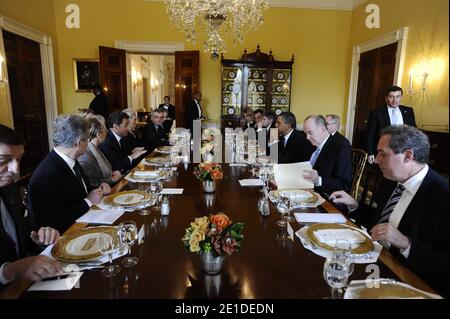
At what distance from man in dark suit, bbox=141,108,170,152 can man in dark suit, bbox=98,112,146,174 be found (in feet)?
3.54

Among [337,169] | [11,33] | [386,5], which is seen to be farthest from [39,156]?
[386,5]

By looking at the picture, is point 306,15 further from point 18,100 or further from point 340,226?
point 340,226

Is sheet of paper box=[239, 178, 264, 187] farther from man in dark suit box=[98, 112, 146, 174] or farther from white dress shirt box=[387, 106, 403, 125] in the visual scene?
white dress shirt box=[387, 106, 403, 125]

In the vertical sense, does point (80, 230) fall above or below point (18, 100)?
below

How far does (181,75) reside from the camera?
6602mm

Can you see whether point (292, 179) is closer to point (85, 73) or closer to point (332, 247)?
point (332, 247)

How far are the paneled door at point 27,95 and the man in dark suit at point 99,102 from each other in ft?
3.53

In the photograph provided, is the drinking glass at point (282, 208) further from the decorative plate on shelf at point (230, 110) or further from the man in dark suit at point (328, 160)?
the decorative plate on shelf at point (230, 110)

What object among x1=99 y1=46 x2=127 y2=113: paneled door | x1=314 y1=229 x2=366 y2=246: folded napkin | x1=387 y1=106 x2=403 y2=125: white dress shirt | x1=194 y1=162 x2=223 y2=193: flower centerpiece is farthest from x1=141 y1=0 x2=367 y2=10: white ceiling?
x1=314 y1=229 x2=366 y2=246: folded napkin

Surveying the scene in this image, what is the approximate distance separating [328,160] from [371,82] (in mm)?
4628

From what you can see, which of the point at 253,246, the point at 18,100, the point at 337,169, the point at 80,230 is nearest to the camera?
the point at 253,246

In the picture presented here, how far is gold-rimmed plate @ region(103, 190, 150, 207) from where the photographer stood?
1722 millimetres
